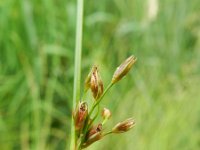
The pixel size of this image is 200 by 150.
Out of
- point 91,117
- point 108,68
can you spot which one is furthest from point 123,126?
point 108,68

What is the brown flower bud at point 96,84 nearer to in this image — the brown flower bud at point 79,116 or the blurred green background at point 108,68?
the brown flower bud at point 79,116

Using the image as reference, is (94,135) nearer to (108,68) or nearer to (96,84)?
(96,84)

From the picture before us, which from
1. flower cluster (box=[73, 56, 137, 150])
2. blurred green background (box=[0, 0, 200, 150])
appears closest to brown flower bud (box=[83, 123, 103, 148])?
flower cluster (box=[73, 56, 137, 150])

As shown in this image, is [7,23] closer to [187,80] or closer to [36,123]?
[36,123]

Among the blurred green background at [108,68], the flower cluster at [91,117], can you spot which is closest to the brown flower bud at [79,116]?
the flower cluster at [91,117]

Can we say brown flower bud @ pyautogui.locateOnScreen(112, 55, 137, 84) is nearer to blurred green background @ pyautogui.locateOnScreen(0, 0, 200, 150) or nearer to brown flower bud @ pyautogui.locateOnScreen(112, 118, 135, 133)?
brown flower bud @ pyautogui.locateOnScreen(112, 118, 135, 133)

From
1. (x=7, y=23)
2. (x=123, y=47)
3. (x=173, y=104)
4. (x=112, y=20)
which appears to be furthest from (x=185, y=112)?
(x=7, y=23)
